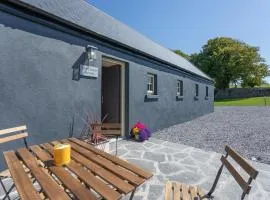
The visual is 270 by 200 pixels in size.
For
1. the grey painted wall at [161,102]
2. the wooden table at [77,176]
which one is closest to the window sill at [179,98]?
the grey painted wall at [161,102]

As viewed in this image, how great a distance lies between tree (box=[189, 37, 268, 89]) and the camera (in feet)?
133

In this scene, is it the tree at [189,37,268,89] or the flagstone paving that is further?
the tree at [189,37,268,89]

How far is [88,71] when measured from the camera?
6.01 meters

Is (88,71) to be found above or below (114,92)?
above

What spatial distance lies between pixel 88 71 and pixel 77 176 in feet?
14.6

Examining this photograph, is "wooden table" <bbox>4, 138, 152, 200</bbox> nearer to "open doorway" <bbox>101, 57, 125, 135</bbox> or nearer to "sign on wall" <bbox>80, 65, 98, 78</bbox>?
"sign on wall" <bbox>80, 65, 98, 78</bbox>

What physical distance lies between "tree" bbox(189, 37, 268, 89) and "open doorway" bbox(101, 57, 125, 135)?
122 ft

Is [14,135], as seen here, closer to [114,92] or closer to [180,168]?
[180,168]

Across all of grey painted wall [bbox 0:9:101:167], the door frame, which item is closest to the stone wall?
the door frame

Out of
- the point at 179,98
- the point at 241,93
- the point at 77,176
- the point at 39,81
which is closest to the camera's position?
the point at 77,176

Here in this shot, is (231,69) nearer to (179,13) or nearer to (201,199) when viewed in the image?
(179,13)

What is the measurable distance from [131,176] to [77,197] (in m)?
0.52

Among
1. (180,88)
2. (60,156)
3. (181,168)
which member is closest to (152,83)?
(180,88)

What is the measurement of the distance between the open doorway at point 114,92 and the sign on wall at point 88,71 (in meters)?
1.35
